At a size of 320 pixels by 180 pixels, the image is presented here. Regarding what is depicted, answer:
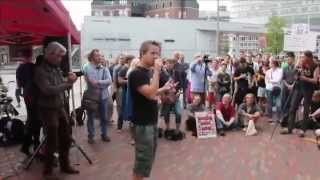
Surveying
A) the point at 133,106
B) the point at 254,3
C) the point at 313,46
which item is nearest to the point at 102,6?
the point at 254,3

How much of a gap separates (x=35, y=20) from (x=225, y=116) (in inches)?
216

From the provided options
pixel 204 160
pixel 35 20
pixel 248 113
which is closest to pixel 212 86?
pixel 248 113

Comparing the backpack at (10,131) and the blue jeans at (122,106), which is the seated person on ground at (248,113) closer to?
the blue jeans at (122,106)

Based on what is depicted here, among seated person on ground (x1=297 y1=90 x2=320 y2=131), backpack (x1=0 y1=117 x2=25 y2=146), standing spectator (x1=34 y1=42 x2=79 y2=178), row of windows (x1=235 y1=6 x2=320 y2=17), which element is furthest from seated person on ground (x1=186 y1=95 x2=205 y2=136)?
row of windows (x1=235 y1=6 x2=320 y2=17)

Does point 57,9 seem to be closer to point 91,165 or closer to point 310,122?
point 91,165

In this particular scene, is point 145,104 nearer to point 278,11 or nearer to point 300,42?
point 300,42

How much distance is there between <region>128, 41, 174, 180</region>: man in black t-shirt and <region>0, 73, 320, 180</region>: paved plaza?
1767 millimetres

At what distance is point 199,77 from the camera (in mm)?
12211

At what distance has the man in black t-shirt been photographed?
16.0ft

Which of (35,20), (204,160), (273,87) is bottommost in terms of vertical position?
(204,160)

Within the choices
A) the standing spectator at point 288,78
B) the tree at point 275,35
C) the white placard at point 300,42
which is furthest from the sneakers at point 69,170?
the tree at point 275,35

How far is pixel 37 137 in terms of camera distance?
8109 mm

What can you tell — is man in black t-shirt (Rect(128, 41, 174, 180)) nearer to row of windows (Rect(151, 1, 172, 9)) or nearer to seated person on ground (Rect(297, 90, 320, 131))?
seated person on ground (Rect(297, 90, 320, 131))

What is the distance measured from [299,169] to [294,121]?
3.29 meters
